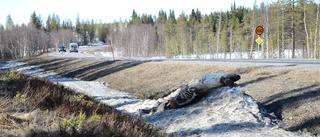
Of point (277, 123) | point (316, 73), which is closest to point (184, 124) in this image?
point (277, 123)

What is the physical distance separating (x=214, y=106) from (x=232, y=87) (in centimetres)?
111

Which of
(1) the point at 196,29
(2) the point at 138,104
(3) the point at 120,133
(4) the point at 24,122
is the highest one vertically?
(1) the point at 196,29

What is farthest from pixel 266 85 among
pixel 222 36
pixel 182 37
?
pixel 182 37

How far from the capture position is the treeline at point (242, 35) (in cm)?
3247

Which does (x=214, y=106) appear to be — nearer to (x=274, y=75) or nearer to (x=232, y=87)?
(x=232, y=87)

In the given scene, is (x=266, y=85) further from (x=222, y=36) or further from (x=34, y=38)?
(x=34, y=38)

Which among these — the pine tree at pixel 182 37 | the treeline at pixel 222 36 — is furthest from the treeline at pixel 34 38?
the pine tree at pixel 182 37

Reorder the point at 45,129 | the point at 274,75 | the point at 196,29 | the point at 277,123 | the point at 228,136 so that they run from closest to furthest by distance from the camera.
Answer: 1. the point at 45,129
2. the point at 228,136
3. the point at 277,123
4. the point at 274,75
5. the point at 196,29

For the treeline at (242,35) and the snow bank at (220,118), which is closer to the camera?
the snow bank at (220,118)

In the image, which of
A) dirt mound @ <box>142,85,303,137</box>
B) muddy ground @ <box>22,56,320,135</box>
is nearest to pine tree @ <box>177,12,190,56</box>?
muddy ground @ <box>22,56,320,135</box>

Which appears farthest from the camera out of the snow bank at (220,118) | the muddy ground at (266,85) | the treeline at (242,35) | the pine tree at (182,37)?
the pine tree at (182,37)

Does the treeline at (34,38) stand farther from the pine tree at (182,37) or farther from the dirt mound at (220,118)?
the dirt mound at (220,118)

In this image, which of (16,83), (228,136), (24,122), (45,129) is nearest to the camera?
(45,129)

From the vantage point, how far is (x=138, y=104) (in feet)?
34.6
